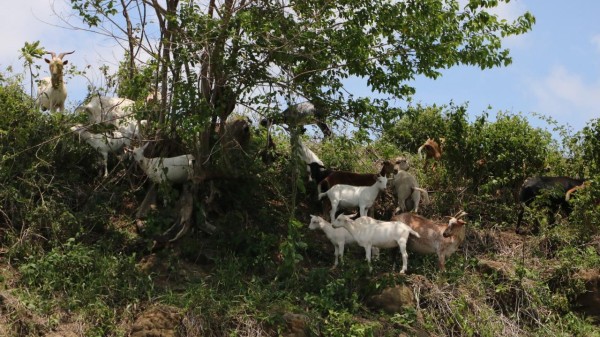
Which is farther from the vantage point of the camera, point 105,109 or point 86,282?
point 105,109

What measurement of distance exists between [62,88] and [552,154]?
7995 mm

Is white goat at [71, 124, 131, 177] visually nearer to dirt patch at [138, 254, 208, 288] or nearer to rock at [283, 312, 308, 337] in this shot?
dirt patch at [138, 254, 208, 288]

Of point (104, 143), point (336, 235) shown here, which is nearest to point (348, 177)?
point (336, 235)

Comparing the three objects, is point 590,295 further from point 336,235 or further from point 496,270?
point 336,235

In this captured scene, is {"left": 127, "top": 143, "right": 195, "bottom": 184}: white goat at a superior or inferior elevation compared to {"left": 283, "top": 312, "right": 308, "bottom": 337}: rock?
superior

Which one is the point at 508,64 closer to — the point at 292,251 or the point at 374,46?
the point at 374,46

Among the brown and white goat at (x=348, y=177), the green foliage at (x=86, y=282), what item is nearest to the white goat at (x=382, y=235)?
the brown and white goat at (x=348, y=177)

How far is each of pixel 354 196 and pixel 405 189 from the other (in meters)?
0.87

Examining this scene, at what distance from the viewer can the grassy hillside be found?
980 cm

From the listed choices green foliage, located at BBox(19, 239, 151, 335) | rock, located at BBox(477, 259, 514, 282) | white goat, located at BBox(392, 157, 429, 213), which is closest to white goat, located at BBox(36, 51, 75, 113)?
green foliage, located at BBox(19, 239, 151, 335)

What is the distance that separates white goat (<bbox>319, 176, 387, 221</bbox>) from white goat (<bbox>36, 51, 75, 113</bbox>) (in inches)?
187

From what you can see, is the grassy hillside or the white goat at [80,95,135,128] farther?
the white goat at [80,95,135,128]

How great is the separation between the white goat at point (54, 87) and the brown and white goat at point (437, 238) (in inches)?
240

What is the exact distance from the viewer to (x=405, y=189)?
1231 cm
